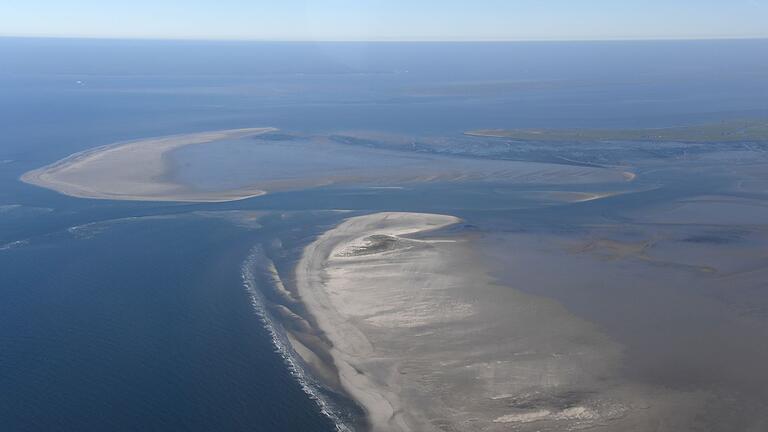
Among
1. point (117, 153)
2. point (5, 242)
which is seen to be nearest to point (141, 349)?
point (5, 242)

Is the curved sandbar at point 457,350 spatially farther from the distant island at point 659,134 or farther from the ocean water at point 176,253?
the distant island at point 659,134

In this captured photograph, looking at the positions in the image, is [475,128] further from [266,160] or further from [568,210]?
[568,210]

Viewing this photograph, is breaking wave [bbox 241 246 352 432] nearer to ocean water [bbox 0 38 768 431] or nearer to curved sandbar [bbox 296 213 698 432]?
ocean water [bbox 0 38 768 431]

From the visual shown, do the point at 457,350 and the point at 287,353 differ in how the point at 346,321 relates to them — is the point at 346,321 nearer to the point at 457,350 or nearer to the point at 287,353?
the point at 287,353

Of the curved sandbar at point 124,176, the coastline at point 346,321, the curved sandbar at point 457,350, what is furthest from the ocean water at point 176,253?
the curved sandbar at point 457,350

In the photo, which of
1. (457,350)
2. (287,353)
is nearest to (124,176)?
(287,353)

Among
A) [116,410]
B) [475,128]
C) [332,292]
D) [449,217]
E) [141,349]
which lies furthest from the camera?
[475,128]

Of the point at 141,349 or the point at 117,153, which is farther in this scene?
the point at 117,153
